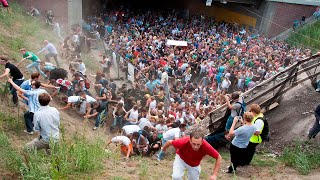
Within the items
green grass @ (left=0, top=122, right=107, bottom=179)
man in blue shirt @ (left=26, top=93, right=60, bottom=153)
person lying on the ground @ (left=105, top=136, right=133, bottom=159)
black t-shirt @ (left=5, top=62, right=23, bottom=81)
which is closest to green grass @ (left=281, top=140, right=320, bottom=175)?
person lying on the ground @ (left=105, top=136, right=133, bottom=159)

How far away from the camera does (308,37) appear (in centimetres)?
2383

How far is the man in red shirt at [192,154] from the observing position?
15.3ft

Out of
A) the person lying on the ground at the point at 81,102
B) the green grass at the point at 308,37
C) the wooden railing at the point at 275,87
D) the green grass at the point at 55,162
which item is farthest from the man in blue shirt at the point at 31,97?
the green grass at the point at 308,37

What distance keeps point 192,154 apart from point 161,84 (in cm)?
921

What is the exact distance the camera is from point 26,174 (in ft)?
16.0

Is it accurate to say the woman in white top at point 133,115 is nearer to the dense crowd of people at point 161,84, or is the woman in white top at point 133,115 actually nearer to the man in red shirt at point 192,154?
the dense crowd of people at point 161,84

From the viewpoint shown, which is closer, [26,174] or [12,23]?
[26,174]

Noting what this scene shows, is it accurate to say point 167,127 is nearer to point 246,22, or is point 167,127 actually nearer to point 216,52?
point 216,52

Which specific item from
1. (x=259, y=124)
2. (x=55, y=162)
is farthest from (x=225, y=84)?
(x=55, y=162)

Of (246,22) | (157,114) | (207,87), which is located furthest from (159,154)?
(246,22)

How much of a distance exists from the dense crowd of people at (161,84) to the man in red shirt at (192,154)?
0.05 feet

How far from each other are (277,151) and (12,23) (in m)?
13.8

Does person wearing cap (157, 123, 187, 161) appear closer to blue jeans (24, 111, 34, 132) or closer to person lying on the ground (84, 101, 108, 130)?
person lying on the ground (84, 101, 108, 130)

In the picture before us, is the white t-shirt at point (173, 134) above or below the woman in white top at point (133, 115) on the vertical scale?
above
